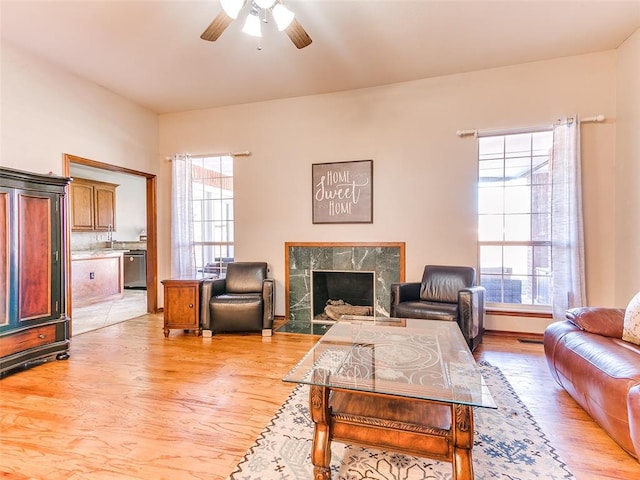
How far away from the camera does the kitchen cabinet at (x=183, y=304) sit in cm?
369

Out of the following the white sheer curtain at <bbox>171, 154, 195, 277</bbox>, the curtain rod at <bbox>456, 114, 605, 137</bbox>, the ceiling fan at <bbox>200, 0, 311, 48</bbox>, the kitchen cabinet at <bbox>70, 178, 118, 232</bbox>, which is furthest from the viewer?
the kitchen cabinet at <bbox>70, 178, 118, 232</bbox>

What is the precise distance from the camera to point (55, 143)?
3471mm

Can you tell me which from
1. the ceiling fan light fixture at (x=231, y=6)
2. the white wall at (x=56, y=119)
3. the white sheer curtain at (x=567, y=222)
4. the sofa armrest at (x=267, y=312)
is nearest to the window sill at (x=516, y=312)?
the white sheer curtain at (x=567, y=222)

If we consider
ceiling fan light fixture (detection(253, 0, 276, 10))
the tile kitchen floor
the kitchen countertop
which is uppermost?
ceiling fan light fixture (detection(253, 0, 276, 10))

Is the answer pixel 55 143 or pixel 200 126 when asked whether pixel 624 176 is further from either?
pixel 55 143

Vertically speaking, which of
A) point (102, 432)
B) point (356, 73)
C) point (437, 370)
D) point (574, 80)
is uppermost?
point (356, 73)

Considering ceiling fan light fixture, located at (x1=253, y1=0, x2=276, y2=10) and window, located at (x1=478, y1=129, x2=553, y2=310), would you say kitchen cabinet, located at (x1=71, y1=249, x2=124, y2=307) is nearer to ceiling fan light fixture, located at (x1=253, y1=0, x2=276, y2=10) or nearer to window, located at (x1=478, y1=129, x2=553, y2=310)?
ceiling fan light fixture, located at (x1=253, y1=0, x2=276, y2=10)

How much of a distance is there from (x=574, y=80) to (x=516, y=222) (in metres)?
1.58

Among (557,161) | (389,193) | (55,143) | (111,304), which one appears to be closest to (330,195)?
(389,193)

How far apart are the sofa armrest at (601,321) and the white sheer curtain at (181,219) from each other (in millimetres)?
4404

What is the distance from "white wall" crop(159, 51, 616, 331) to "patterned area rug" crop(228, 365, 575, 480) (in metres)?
2.14

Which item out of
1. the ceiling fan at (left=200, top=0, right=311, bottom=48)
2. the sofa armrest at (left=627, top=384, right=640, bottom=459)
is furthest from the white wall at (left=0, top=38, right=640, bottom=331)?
the sofa armrest at (left=627, top=384, right=640, bottom=459)

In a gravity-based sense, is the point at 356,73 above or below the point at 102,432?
above

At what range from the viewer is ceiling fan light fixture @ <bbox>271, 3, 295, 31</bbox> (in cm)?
Answer: 213
